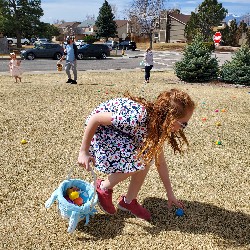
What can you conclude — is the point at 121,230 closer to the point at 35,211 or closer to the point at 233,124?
the point at 35,211

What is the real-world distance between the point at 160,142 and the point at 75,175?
1.99 metres

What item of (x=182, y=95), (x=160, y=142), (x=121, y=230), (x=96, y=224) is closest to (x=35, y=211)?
(x=96, y=224)

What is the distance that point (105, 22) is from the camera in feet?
189

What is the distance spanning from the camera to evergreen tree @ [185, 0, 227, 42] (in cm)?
4891

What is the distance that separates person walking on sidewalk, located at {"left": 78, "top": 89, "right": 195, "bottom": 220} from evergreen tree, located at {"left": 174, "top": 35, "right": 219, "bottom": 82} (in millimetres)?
10399

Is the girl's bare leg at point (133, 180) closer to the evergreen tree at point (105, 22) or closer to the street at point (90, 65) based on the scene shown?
the street at point (90, 65)

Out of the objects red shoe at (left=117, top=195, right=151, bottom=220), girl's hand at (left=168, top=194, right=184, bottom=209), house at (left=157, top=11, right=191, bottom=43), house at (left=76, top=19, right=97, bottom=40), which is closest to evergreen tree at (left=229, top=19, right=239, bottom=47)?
house at (left=157, top=11, right=191, bottom=43)

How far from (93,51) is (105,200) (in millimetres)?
23935

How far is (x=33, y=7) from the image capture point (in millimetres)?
→ 41719

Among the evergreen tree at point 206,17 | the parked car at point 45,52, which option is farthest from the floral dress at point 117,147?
the evergreen tree at point 206,17

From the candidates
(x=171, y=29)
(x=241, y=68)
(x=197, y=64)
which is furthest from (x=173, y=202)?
(x=171, y=29)

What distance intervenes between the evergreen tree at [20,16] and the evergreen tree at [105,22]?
17057 mm

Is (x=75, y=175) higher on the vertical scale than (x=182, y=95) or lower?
lower

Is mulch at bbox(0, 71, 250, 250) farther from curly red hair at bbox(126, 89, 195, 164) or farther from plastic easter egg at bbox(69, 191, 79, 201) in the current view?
curly red hair at bbox(126, 89, 195, 164)
